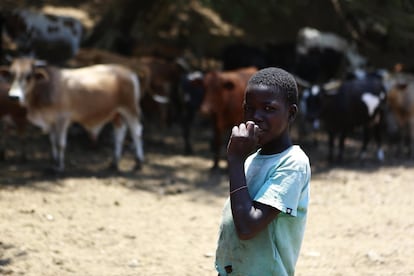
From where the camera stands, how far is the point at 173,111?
546 inches

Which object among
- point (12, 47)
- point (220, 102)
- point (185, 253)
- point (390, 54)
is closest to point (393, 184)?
point (220, 102)

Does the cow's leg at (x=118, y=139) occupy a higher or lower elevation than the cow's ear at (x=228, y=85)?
lower

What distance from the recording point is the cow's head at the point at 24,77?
894 centimetres

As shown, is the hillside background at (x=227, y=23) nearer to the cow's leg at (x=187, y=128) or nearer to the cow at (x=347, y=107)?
the cow's leg at (x=187, y=128)

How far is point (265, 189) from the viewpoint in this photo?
298 centimetres

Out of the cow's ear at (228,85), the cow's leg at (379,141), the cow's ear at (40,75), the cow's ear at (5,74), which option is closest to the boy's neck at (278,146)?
the cow's ear at (40,75)

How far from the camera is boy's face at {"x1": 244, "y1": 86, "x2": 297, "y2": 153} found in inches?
121

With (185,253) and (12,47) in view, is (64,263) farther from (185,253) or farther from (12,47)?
(12,47)

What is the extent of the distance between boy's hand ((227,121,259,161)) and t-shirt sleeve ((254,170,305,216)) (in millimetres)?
180

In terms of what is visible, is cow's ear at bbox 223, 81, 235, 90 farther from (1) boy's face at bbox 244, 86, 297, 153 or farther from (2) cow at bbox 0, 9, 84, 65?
(1) boy's face at bbox 244, 86, 297, 153

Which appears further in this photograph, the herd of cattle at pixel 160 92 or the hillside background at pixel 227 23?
the hillside background at pixel 227 23

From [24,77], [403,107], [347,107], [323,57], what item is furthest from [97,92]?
[323,57]

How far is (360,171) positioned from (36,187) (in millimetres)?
5430

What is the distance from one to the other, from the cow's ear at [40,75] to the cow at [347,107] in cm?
502
